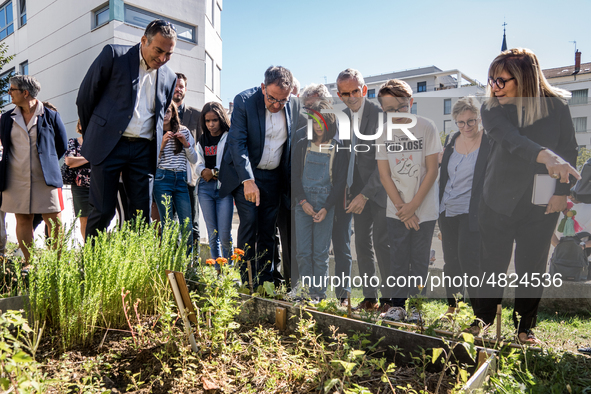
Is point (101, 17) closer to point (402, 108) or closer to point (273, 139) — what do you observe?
point (273, 139)

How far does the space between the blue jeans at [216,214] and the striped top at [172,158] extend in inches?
10.3

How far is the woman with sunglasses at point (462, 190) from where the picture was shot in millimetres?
2357

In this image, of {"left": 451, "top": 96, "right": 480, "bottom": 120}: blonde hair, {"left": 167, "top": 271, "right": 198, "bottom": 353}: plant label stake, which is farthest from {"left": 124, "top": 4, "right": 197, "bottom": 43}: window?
{"left": 167, "top": 271, "right": 198, "bottom": 353}: plant label stake

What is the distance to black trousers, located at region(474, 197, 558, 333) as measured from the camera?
7.20 ft

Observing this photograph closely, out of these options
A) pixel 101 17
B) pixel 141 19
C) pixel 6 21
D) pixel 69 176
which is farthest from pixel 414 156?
pixel 6 21

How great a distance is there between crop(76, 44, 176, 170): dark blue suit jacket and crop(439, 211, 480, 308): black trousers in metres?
2.20

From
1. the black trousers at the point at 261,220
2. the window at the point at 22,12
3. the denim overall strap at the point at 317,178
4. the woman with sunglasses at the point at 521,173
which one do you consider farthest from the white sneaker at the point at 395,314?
the window at the point at 22,12

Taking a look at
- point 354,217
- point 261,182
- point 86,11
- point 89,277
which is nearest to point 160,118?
point 261,182

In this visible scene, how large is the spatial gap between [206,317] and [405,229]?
4.27ft

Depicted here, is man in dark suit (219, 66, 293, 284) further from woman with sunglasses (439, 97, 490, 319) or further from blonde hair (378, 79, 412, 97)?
woman with sunglasses (439, 97, 490, 319)

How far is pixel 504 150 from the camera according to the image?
2244 mm

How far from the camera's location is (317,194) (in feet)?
9.27

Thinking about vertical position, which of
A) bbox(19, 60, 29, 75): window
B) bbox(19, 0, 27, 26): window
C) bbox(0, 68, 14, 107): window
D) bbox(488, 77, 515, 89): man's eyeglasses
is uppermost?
bbox(19, 0, 27, 26): window

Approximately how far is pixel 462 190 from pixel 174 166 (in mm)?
2677
